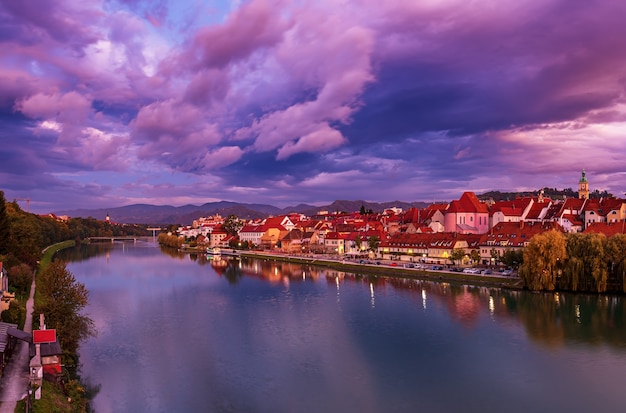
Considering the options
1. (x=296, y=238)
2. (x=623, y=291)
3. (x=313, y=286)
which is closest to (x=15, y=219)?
(x=313, y=286)

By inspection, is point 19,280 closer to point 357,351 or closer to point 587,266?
point 357,351

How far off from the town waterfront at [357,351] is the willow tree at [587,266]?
2.80 feet

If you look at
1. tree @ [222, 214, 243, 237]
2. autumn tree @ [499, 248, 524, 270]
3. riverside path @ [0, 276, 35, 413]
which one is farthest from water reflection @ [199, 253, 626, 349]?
tree @ [222, 214, 243, 237]

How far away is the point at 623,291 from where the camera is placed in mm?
23828

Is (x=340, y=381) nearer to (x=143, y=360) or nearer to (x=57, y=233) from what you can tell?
(x=143, y=360)

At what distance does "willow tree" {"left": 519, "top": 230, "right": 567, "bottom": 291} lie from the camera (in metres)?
24.9

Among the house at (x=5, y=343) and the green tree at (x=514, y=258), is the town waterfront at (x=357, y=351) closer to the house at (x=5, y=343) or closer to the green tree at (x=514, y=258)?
the house at (x=5, y=343)

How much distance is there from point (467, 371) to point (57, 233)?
217 ft

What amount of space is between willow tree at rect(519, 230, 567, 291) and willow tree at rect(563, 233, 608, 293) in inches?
18.6

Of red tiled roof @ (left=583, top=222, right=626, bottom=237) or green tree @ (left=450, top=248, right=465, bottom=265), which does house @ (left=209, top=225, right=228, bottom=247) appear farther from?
red tiled roof @ (left=583, top=222, right=626, bottom=237)

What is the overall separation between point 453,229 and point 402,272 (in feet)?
55.1

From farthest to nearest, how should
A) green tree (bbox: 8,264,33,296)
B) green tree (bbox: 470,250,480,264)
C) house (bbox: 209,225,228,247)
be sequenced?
Result: house (bbox: 209,225,228,247) → green tree (bbox: 470,250,480,264) → green tree (bbox: 8,264,33,296)

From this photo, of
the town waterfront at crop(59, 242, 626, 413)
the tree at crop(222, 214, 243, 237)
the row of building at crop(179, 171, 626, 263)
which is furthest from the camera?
the tree at crop(222, 214, 243, 237)

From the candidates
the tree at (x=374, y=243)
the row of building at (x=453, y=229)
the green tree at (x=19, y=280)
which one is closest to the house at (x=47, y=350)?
the green tree at (x=19, y=280)
